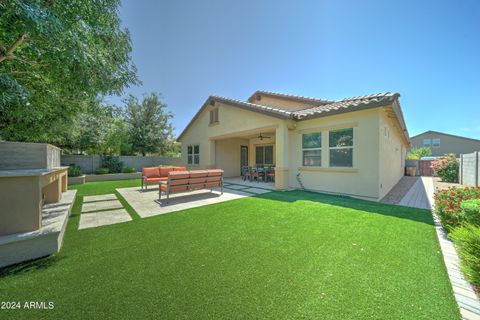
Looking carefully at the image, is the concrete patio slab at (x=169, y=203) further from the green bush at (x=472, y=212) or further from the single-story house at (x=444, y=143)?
the single-story house at (x=444, y=143)

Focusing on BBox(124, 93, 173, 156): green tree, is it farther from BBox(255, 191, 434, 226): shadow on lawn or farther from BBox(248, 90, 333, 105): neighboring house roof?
BBox(255, 191, 434, 226): shadow on lawn

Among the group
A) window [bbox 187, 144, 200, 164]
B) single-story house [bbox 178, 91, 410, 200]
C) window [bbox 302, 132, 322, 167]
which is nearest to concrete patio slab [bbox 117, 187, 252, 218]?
single-story house [bbox 178, 91, 410, 200]

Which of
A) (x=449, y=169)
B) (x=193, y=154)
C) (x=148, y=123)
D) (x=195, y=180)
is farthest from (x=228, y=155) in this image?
(x=449, y=169)

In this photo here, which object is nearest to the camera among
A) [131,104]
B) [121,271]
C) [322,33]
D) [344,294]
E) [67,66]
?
[344,294]

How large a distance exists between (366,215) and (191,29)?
38.3 feet

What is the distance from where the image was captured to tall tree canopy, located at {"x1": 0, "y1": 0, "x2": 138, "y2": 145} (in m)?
2.93

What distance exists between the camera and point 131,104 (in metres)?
21.2

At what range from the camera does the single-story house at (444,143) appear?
28594mm

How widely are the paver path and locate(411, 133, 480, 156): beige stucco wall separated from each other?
45185 millimetres

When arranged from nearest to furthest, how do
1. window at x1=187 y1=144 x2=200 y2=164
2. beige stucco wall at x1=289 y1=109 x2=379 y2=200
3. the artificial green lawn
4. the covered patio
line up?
the artificial green lawn
beige stucco wall at x1=289 y1=109 x2=379 y2=200
the covered patio
window at x1=187 y1=144 x2=200 y2=164

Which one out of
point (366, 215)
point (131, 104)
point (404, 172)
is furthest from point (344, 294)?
point (131, 104)

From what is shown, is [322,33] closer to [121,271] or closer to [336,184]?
[336,184]

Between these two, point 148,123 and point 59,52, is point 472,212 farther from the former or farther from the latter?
point 148,123

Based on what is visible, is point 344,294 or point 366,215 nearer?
point 344,294
